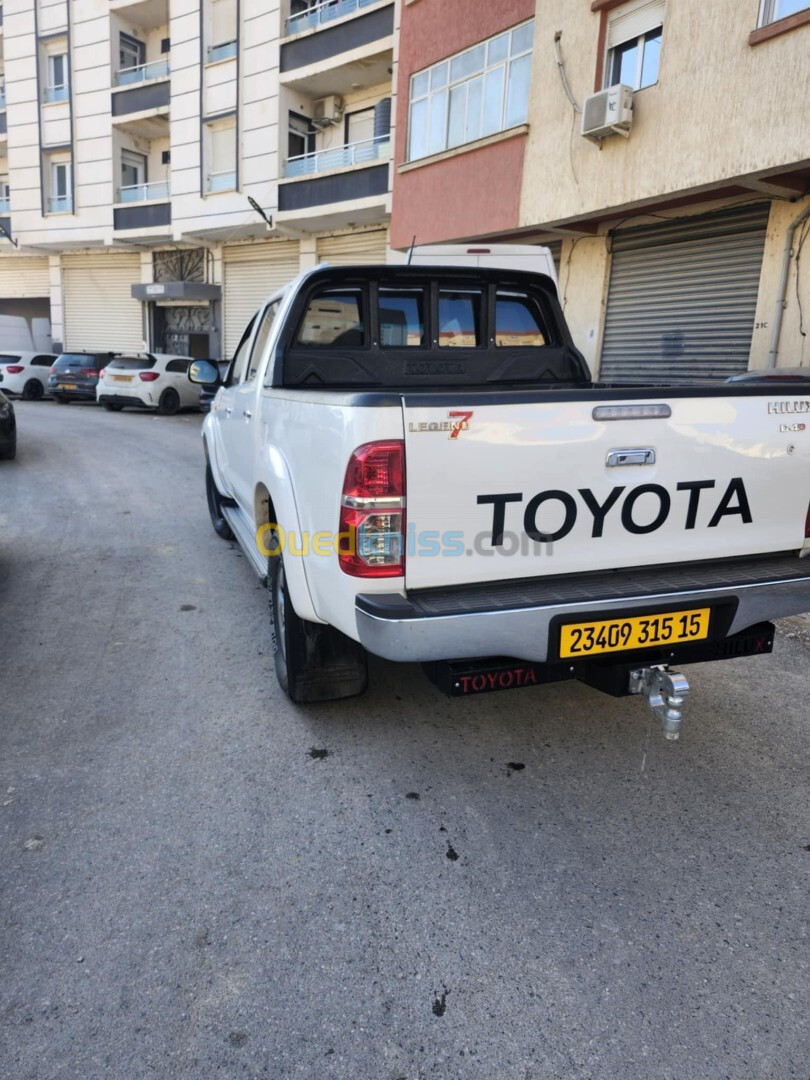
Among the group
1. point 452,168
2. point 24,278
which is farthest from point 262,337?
point 24,278

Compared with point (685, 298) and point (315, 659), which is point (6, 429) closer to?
point (315, 659)

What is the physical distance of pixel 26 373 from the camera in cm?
2306

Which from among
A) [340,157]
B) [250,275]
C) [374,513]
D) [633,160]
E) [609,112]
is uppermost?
[340,157]

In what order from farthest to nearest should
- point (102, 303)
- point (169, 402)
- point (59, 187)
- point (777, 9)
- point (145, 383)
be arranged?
1. point (102, 303)
2. point (59, 187)
3. point (169, 402)
4. point (145, 383)
5. point (777, 9)

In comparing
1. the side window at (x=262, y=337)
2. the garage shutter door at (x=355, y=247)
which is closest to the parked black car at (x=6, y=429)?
the side window at (x=262, y=337)

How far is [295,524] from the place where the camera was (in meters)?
3.15

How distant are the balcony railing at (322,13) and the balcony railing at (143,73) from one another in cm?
644

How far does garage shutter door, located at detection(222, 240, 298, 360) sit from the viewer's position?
76.8 ft

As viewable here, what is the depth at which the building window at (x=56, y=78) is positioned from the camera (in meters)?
28.1

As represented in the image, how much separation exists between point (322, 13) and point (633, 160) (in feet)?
47.8

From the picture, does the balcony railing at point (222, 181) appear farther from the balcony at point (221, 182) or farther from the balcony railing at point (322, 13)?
the balcony railing at point (322, 13)

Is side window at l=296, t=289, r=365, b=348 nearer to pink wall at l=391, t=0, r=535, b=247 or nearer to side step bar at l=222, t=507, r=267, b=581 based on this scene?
side step bar at l=222, t=507, r=267, b=581

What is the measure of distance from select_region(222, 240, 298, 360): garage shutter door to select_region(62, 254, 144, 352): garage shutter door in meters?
5.10

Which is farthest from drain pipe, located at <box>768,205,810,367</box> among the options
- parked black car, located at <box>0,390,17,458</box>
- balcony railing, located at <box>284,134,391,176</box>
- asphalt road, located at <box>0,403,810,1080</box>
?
balcony railing, located at <box>284,134,391,176</box>
